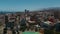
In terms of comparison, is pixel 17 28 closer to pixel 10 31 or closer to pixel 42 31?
pixel 10 31

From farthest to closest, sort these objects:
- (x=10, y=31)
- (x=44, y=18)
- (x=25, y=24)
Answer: (x=44, y=18) < (x=25, y=24) < (x=10, y=31)

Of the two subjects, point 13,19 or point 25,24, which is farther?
point 13,19

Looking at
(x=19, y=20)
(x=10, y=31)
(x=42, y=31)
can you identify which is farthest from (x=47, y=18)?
(x=10, y=31)

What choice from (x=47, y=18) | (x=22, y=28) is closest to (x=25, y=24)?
(x=22, y=28)

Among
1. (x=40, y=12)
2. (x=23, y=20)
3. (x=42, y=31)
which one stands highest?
(x=40, y=12)

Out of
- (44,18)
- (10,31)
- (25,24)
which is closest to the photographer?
(10,31)

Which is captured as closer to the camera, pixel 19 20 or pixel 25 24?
pixel 25 24

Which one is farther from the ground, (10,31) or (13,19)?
(13,19)

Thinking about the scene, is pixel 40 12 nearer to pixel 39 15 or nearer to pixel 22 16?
pixel 39 15

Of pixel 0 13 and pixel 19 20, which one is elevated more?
pixel 0 13
